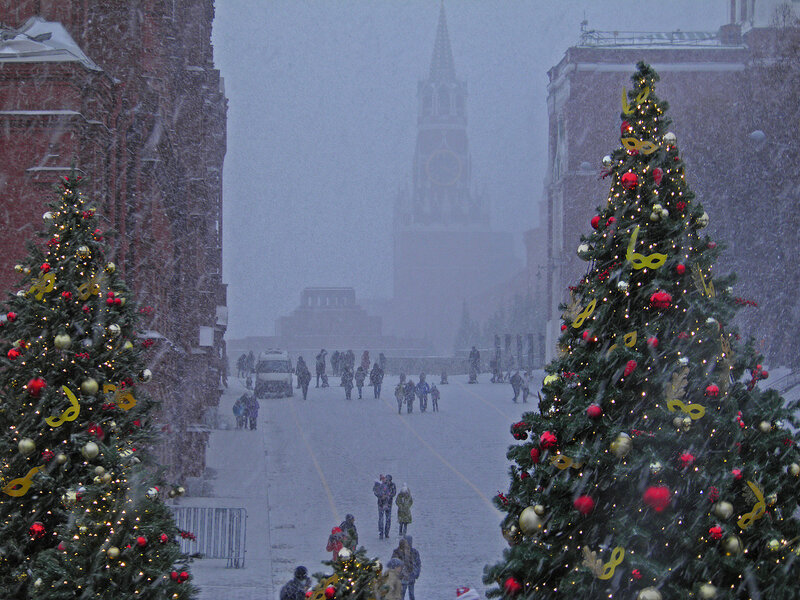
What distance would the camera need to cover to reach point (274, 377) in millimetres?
44312

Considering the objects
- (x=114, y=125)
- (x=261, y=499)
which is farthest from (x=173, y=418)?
(x=114, y=125)

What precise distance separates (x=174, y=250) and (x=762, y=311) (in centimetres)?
2007

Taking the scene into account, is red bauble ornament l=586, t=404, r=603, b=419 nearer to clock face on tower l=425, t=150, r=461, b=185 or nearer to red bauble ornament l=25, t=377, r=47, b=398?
red bauble ornament l=25, t=377, r=47, b=398

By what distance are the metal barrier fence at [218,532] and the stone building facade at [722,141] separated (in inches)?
533

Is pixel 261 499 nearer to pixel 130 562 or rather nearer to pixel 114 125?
pixel 114 125

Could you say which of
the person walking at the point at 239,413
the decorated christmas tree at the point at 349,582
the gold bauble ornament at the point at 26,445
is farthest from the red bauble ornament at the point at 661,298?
the person walking at the point at 239,413

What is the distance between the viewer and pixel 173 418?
2172 cm

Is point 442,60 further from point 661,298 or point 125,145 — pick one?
point 661,298

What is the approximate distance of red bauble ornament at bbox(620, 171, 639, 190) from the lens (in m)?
7.73

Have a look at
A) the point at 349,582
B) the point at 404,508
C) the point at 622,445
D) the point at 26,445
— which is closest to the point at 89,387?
the point at 26,445

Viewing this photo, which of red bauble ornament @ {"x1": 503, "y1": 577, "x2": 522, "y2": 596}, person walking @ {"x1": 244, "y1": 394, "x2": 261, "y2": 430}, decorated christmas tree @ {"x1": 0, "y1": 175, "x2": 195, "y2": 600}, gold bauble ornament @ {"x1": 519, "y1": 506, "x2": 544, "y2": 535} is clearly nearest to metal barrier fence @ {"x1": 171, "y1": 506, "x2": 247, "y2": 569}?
decorated christmas tree @ {"x1": 0, "y1": 175, "x2": 195, "y2": 600}

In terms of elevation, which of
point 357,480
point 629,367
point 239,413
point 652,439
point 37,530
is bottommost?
point 357,480

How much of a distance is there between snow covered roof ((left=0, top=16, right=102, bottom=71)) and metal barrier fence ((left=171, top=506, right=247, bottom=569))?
283 inches

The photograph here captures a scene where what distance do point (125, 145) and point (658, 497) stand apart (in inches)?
→ 516
